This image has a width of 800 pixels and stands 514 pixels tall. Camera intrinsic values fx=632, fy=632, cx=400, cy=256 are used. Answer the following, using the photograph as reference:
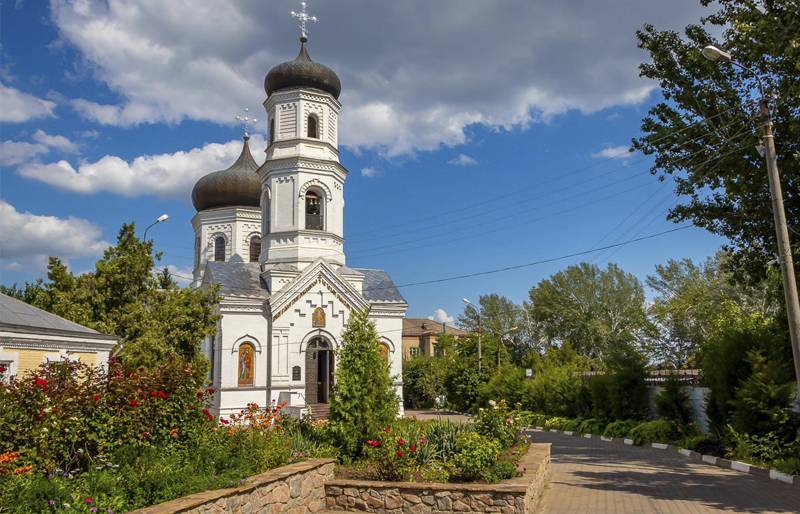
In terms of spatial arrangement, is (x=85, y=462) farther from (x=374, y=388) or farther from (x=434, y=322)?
(x=434, y=322)

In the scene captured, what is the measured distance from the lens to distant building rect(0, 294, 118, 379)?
13.6m

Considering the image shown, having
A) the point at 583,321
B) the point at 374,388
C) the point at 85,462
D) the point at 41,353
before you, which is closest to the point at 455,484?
the point at 374,388

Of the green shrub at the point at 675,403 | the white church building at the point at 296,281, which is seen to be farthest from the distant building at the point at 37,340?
the green shrub at the point at 675,403

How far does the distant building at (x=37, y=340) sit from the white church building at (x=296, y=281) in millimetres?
10227

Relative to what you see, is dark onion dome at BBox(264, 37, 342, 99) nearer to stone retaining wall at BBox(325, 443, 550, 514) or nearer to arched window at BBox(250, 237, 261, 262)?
arched window at BBox(250, 237, 261, 262)

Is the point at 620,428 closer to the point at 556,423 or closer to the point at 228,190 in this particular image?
the point at 556,423

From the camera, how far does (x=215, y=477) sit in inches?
298

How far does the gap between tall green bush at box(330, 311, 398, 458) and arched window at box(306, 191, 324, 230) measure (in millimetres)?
18390

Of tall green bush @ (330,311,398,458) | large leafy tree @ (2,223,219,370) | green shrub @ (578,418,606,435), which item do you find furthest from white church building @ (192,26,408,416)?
tall green bush @ (330,311,398,458)

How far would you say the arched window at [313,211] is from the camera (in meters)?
29.8

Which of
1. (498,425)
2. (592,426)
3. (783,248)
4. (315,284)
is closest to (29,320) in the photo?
(498,425)

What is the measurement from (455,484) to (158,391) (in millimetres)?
4356

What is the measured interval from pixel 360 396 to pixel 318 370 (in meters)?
18.0

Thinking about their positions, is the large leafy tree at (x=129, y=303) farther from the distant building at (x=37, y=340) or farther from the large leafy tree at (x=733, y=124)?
the large leafy tree at (x=733, y=124)
